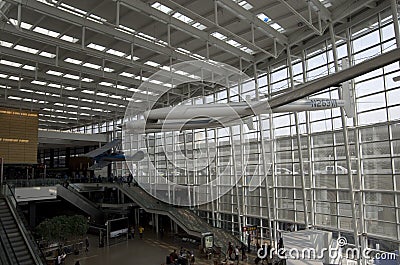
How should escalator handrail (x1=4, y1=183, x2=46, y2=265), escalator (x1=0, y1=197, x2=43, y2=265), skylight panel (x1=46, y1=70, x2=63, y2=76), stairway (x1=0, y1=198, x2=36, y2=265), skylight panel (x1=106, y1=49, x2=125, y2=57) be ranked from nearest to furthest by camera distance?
escalator (x1=0, y1=197, x2=43, y2=265)
stairway (x1=0, y1=198, x2=36, y2=265)
escalator handrail (x1=4, y1=183, x2=46, y2=265)
skylight panel (x1=106, y1=49, x2=125, y2=57)
skylight panel (x1=46, y1=70, x2=63, y2=76)

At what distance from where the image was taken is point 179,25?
54.5ft

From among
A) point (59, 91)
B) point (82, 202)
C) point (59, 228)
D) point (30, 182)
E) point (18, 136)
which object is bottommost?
point (59, 228)

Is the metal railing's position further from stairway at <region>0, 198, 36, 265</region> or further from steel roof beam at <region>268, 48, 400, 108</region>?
steel roof beam at <region>268, 48, 400, 108</region>

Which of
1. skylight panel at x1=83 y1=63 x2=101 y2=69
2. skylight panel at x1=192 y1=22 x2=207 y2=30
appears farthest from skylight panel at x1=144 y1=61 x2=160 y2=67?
skylight panel at x1=192 y1=22 x2=207 y2=30

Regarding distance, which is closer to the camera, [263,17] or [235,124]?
[235,124]

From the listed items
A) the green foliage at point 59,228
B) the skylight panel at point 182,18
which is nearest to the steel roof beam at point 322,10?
the skylight panel at point 182,18

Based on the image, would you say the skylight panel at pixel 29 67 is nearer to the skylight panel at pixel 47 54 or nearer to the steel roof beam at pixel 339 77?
the skylight panel at pixel 47 54

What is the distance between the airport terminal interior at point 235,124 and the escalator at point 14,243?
6 centimetres

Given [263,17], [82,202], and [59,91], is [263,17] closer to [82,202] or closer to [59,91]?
[59,91]

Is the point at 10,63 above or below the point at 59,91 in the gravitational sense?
above

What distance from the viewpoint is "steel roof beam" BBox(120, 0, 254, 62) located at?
14.5 meters

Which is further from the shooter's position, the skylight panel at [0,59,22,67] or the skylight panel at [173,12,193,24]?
the skylight panel at [0,59,22,67]

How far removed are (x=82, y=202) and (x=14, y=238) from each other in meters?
17.1

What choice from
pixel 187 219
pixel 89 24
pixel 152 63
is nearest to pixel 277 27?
pixel 152 63
